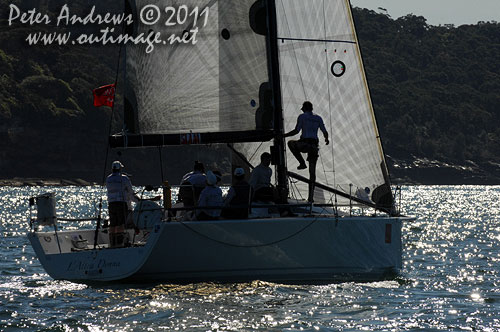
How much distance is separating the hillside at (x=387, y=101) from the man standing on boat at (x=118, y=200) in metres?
89.8

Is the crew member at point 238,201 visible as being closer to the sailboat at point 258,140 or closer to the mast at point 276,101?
the sailboat at point 258,140

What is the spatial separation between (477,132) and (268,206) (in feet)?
454

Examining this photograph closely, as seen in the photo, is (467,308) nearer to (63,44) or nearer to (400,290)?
(400,290)

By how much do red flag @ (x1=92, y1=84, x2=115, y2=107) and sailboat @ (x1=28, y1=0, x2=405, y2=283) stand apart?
2.16 meters

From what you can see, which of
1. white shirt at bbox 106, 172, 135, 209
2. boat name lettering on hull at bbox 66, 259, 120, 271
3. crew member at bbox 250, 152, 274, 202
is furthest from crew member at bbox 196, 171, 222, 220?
boat name lettering on hull at bbox 66, 259, 120, 271

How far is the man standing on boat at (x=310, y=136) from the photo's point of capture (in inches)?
616

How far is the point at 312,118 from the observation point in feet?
51.3

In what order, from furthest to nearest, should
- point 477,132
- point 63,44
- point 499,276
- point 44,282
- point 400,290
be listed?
point 477,132, point 63,44, point 499,276, point 44,282, point 400,290

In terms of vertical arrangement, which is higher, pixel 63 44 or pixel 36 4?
pixel 36 4

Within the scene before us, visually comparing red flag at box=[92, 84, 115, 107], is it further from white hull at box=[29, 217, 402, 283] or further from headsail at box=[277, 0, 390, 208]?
white hull at box=[29, 217, 402, 283]

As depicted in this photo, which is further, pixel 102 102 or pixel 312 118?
pixel 102 102

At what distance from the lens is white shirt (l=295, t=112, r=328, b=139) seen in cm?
1564

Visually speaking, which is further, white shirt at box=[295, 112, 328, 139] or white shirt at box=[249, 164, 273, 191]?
white shirt at box=[295, 112, 328, 139]

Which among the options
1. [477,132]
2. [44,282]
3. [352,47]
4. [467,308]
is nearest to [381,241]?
[467,308]
